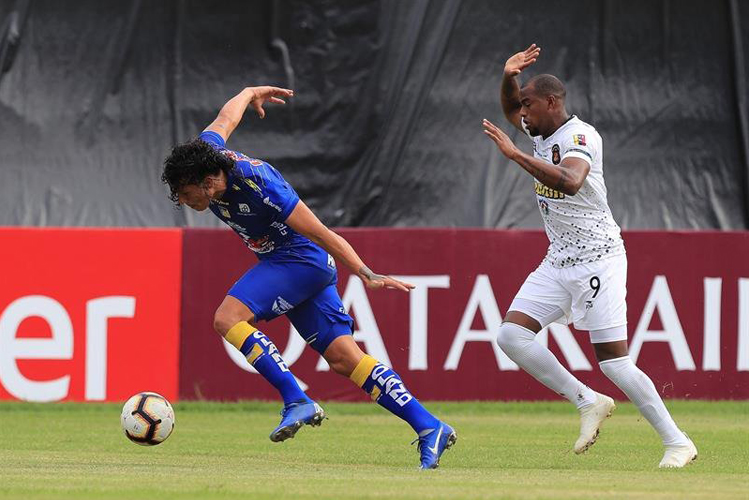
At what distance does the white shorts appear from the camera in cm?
884

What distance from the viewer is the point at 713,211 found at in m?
15.0

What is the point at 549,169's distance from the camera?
8.21 m

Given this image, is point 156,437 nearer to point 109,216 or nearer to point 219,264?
point 219,264

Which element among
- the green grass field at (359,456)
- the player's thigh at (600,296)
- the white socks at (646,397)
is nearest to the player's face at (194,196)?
the green grass field at (359,456)

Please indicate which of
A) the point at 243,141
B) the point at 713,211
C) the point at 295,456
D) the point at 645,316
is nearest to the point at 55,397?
the point at 243,141

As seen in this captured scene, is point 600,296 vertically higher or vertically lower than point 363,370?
higher

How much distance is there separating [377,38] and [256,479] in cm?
771

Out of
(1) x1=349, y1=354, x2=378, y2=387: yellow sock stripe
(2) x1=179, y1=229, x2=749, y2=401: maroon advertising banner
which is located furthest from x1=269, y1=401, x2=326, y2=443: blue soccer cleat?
(2) x1=179, y1=229, x2=749, y2=401: maroon advertising banner

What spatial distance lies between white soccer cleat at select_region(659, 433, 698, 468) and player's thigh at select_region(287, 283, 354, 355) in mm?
1965

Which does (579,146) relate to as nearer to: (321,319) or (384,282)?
(384,282)

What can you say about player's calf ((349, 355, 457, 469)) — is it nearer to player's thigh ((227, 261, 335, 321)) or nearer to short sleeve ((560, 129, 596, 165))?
player's thigh ((227, 261, 335, 321))

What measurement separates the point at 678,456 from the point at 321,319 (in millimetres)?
2187

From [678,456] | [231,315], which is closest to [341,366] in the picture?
[231,315]

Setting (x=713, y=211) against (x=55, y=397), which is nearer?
(x=55, y=397)
